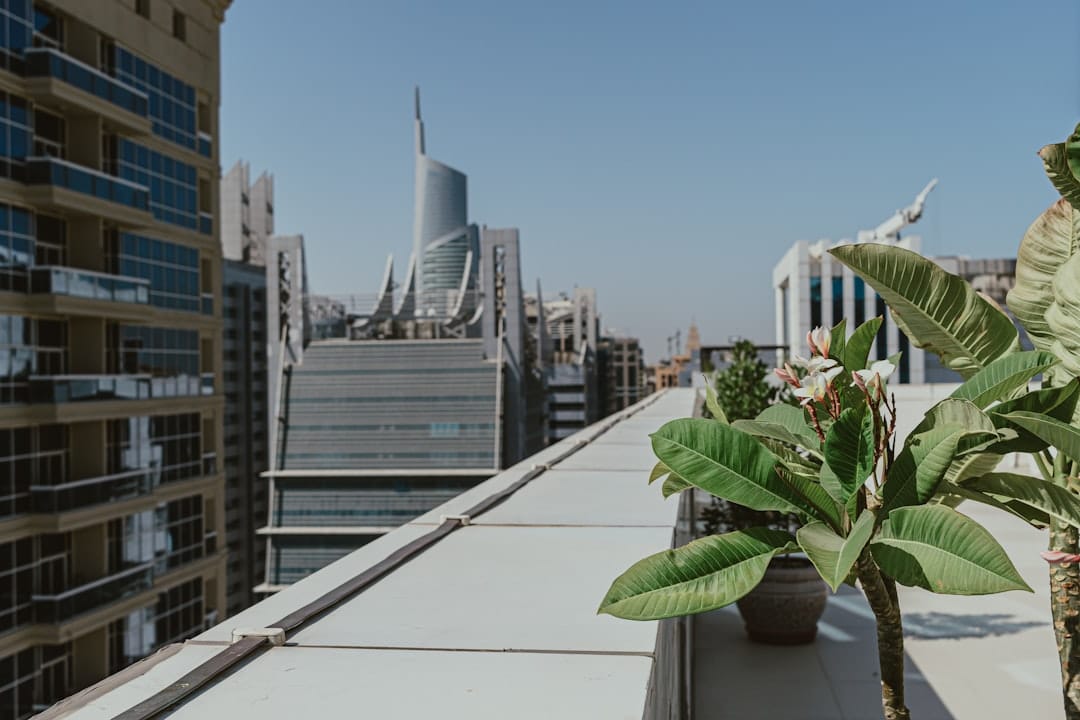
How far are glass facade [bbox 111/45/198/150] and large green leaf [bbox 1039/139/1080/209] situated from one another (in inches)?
653

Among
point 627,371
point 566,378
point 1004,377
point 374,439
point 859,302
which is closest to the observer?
point 1004,377

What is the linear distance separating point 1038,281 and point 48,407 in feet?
46.3

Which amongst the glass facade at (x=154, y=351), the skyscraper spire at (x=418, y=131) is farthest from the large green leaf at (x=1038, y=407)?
the skyscraper spire at (x=418, y=131)

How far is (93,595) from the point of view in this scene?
46.3 feet

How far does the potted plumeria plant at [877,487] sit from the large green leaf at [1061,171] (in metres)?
0.23

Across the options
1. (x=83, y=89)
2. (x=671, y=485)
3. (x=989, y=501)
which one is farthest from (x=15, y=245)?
(x=989, y=501)

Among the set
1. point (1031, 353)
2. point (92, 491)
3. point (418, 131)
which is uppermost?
point (418, 131)

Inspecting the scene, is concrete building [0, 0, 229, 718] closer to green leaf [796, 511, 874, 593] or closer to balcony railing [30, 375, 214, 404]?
balcony railing [30, 375, 214, 404]

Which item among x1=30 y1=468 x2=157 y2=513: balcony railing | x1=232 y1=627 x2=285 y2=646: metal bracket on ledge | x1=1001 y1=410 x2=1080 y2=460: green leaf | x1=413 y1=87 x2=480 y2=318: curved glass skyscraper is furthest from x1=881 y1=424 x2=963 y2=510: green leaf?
x1=413 y1=87 x2=480 y2=318: curved glass skyscraper

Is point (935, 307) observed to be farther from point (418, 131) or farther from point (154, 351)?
point (418, 131)

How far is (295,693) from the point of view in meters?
1.34

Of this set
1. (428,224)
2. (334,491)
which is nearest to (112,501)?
(334,491)

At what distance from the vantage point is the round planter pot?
4.05 m

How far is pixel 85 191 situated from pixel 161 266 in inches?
121
